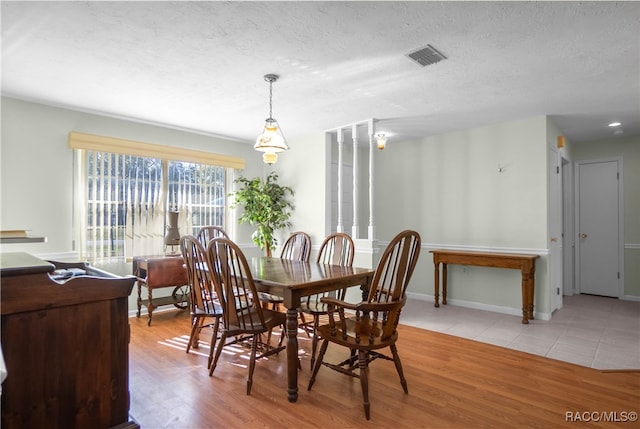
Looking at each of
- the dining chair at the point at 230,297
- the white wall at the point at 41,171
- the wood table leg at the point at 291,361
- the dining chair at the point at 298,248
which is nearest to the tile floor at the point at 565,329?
the dining chair at the point at 298,248

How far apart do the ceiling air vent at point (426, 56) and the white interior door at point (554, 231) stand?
246 centimetres

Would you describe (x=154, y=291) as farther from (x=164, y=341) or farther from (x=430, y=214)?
(x=430, y=214)

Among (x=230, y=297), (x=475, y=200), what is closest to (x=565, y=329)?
(x=475, y=200)

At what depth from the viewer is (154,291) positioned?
4.42 metres

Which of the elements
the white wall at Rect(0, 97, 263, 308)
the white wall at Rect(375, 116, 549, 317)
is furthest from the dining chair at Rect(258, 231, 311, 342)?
the white wall at Rect(375, 116, 549, 317)

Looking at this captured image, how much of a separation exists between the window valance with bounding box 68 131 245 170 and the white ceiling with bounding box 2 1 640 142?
1.02 feet

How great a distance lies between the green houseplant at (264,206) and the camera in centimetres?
491

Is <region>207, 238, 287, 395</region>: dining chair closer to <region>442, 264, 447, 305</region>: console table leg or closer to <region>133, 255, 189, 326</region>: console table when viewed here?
<region>133, 255, 189, 326</region>: console table

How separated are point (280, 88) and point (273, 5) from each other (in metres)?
1.23

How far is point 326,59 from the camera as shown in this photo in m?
2.65

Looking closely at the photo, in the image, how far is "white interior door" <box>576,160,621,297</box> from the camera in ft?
16.9

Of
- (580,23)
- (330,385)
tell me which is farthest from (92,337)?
(580,23)

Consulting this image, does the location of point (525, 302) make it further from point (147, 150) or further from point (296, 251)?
point (147, 150)

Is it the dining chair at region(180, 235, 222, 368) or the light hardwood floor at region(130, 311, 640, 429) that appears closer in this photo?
the light hardwood floor at region(130, 311, 640, 429)
